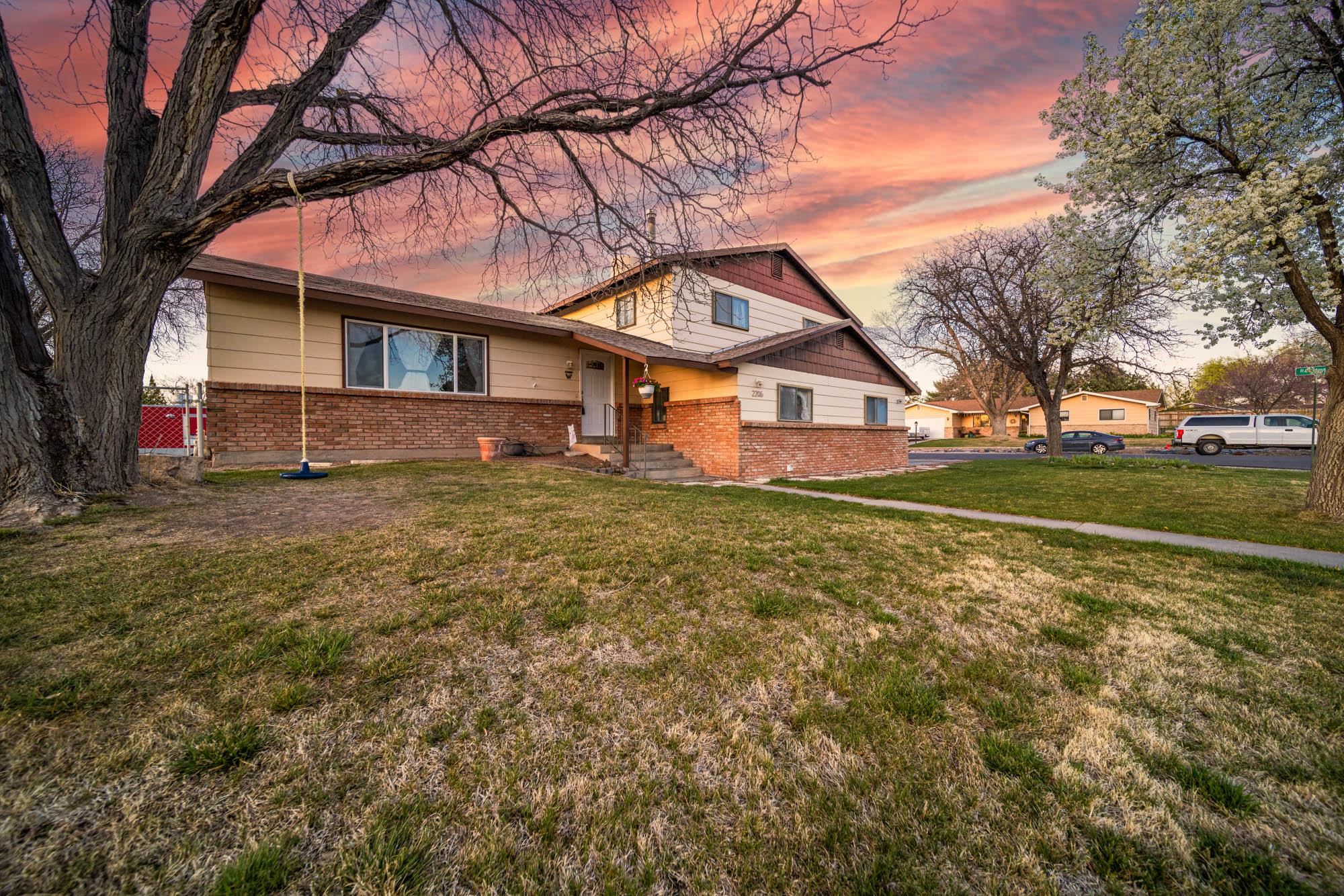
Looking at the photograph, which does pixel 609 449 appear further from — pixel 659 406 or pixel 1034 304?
pixel 1034 304

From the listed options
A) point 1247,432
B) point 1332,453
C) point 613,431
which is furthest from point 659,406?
point 1247,432

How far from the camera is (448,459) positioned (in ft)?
34.0

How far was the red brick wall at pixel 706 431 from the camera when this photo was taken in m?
11.9

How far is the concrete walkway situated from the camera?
→ 5.19 m

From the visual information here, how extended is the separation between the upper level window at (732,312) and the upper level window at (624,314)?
2.47 m

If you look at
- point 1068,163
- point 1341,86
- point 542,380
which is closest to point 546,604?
point 542,380

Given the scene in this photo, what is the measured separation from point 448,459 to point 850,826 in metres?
10.3

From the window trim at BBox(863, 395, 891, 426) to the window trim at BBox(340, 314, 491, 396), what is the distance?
11956mm

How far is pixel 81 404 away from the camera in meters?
4.93

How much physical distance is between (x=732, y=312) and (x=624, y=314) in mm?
3258

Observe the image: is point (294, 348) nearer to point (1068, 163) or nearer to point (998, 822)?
point (998, 822)

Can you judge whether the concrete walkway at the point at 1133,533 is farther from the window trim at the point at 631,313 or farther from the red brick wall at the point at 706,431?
the window trim at the point at 631,313

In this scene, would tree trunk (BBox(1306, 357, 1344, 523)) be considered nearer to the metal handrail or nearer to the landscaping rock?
the metal handrail

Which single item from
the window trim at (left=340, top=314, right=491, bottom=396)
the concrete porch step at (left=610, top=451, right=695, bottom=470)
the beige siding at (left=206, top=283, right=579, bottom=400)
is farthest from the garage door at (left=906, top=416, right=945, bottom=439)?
the beige siding at (left=206, top=283, right=579, bottom=400)
